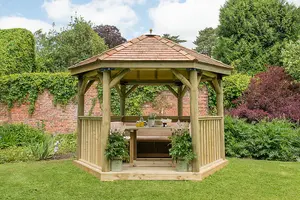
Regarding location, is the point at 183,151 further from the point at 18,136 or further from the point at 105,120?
the point at 18,136

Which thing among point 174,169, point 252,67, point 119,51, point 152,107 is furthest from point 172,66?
point 252,67

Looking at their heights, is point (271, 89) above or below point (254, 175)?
above

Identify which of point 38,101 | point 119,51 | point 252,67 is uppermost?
point 252,67

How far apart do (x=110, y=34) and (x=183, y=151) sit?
70.2 feet

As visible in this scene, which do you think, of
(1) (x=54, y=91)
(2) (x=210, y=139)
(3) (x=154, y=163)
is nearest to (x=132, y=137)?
(3) (x=154, y=163)

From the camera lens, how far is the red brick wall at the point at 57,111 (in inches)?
419

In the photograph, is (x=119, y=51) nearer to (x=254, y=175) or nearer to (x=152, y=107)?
(x=254, y=175)

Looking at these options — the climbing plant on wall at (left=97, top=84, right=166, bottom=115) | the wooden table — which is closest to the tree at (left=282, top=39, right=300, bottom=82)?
the climbing plant on wall at (left=97, top=84, right=166, bottom=115)

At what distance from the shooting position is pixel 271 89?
31.7 ft

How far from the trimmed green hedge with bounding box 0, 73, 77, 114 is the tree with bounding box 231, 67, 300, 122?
662 centimetres

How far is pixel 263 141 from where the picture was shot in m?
7.43

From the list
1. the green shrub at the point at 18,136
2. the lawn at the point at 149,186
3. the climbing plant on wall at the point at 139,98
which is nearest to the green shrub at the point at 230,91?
the climbing plant on wall at the point at 139,98

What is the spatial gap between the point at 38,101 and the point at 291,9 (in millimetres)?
15206

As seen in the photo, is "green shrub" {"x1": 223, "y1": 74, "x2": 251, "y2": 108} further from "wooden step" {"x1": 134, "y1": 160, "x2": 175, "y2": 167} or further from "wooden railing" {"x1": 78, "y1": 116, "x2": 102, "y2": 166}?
"wooden railing" {"x1": 78, "y1": 116, "x2": 102, "y2": 166}
